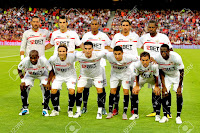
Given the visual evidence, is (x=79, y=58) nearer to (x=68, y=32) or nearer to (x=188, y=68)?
(x=68, y=32)

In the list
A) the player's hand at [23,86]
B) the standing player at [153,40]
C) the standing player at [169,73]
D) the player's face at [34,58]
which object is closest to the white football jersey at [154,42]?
the standing player at [153,40]

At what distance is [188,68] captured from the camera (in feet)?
69.1

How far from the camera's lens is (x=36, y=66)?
9.59 metres

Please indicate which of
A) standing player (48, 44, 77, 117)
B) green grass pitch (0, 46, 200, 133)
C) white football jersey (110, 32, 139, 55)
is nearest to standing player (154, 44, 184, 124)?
green grass pitch (0, 46, 200, 133)

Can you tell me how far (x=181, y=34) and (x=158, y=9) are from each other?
28.8ft

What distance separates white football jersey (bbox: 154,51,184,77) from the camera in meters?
8.53

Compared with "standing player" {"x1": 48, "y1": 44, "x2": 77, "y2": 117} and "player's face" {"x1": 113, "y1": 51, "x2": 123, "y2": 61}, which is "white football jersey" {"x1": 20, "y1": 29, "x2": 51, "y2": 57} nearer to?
"standing player" {"x1": 48, "y1": 44, "x2": 77, "y2": 117}

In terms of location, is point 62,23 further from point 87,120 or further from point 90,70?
point 87,120

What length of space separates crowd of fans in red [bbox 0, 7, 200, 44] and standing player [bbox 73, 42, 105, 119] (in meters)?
34.5

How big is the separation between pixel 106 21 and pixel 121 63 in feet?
136

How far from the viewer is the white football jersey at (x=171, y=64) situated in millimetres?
8534

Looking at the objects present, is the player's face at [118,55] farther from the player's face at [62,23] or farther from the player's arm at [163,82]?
the player's face at [62,23]

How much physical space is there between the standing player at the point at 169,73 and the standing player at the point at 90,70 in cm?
156

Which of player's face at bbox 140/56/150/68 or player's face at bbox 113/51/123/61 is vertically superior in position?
player's face at bbox 113/51/123/61
